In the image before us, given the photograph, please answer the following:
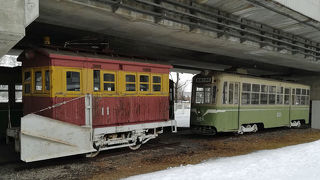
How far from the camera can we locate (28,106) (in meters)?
9.34

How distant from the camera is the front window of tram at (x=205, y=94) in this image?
13.8 metres

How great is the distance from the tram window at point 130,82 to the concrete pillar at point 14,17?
4.20 m

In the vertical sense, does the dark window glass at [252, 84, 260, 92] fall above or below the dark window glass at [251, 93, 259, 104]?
above

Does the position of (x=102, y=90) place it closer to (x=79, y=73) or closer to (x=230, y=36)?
(x=79, y=73)

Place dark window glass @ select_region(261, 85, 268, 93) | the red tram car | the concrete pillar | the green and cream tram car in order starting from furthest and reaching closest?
dark window glass @ select_region(261, 85, 268, 93)
the green and cream tram car
the red tram car
the concrete pillar

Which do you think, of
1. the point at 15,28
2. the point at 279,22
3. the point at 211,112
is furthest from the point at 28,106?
the point at 279,22

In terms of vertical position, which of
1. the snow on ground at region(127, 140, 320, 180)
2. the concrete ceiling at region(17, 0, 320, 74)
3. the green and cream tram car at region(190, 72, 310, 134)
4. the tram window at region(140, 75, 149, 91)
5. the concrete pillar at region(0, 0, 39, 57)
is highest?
the concrete ceiling at region(17, 0, 320, 74)

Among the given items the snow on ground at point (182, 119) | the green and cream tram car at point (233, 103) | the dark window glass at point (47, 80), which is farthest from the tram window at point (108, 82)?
the snow on ground at point (182, 119)

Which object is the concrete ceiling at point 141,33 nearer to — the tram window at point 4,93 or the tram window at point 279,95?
the tram window at point 279,95

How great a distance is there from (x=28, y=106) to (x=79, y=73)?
85.3 inches

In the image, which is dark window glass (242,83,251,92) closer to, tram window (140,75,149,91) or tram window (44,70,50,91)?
tram window (140,75,149,91)

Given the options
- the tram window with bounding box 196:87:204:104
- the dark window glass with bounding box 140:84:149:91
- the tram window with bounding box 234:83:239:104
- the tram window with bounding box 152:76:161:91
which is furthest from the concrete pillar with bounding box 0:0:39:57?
the tram window with bounding box 234:83:239:104

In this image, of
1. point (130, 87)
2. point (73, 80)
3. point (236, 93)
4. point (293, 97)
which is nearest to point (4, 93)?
point (73, 80)

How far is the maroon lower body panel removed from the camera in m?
8.64
